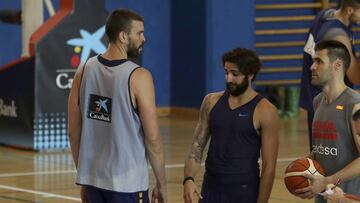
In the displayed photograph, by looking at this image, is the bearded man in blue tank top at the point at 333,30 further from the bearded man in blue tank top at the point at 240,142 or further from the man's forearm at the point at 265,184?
the man's forearm at the point at 265,184

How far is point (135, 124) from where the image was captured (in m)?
5.95

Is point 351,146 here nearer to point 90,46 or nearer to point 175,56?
point 90,46

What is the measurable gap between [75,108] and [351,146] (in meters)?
1.72

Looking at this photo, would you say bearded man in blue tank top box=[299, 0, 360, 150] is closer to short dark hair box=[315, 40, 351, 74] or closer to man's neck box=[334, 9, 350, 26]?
man's neck box=[334, 9, 350, 26]

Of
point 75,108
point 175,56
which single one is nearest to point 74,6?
point 175,56

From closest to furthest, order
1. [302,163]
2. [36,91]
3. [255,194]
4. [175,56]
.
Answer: [302,163] → [255,194] → [36,91] → [175,56]

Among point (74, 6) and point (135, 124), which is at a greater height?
point (74, 6)

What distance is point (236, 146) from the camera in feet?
20.4

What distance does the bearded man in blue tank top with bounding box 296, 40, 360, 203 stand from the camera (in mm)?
5844

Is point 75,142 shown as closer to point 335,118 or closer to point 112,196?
point 112,196

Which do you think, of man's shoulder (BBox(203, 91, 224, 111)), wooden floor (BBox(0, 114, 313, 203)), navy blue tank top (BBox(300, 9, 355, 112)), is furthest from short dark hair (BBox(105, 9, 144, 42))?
wooden floor (BBox(0, 114, 313, 203))

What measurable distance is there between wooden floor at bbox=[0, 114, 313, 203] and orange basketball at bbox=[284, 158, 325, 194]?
4.14 meters

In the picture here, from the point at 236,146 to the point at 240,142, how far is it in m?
0.04

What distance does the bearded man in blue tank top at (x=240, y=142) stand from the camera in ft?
20.3
